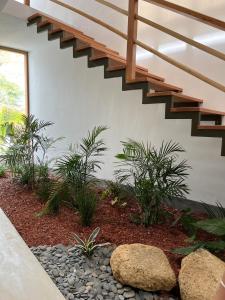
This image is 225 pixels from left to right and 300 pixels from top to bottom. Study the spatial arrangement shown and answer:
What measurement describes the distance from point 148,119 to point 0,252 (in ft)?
7.83

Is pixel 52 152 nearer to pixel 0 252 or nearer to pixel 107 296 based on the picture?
pixel 0 252

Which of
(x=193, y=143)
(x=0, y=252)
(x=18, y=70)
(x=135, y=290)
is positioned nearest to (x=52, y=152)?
(x=18, y=70)

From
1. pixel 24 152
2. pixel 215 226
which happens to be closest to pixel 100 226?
pixel 215 226

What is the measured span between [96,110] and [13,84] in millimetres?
2690

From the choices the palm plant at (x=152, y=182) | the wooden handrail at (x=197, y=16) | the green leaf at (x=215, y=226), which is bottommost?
the green leaf at (x=215, y=226)

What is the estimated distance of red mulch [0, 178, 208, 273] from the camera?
251cm

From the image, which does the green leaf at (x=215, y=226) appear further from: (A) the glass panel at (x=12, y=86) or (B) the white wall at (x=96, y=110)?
(A) the glass panel at (x=12, y=86)

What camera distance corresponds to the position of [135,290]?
1.87 m

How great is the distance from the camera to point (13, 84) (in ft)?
20.1

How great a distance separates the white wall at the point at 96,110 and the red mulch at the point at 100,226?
0.80 metres

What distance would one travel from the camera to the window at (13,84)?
19.4 ft

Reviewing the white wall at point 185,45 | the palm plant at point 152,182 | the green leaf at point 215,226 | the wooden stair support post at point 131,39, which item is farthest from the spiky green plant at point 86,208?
the white wall at point 185,45

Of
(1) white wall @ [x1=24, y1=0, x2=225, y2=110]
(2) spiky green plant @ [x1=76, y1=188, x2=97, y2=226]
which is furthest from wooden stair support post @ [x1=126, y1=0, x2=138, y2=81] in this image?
(2) spiky green plant @ [x1=76, y1=188, x2=97, y2=226]

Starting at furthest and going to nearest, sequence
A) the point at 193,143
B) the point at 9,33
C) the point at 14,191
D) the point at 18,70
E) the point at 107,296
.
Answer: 1. the point at 18,70
2. the point at 9,33
3. the point at 14,191
4. the point at 193,143
5. the point at 107,296
